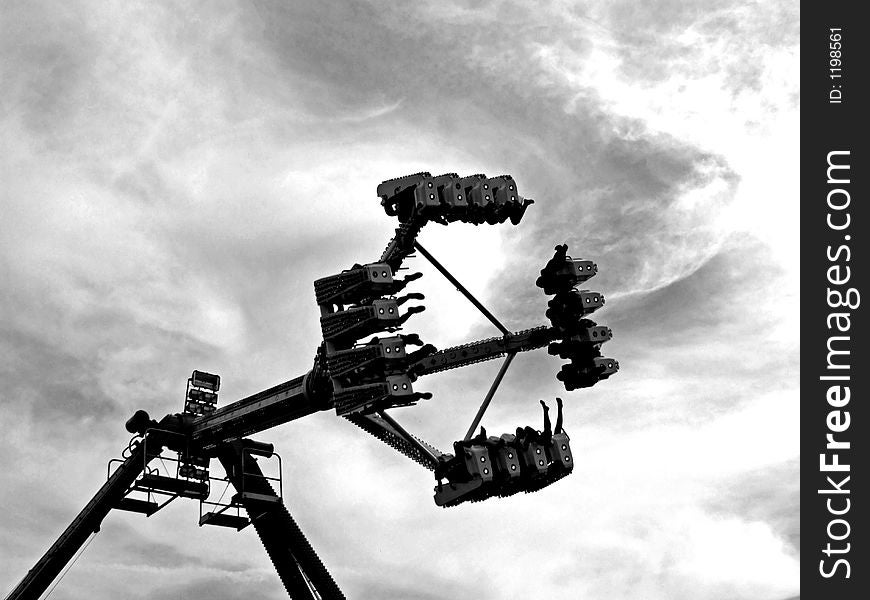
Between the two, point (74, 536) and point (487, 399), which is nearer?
point (487, 399)

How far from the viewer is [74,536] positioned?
38188 mm

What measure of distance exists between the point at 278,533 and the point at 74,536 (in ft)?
23.0

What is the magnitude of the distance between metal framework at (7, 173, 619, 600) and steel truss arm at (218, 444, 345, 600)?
0.13 ft

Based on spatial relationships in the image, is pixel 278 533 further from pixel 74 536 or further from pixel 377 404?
pixel 377 404

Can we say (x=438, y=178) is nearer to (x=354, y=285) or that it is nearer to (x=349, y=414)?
(x=354, y=285)

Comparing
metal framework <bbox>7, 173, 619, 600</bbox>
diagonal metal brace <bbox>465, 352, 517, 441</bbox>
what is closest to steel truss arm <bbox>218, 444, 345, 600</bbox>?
metal framework <bbox>7, 173, 619, 600</bbox>

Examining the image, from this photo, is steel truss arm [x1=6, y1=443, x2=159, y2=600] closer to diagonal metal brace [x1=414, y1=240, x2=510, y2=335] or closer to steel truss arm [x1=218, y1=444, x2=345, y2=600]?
steel truss arm [x1=218, y1=444, x2=345, y2=600]

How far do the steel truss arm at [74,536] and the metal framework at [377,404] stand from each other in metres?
0.04

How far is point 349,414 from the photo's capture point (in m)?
27.5

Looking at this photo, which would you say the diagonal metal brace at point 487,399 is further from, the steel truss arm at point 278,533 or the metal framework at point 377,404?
the steel truss arm at point 278,533

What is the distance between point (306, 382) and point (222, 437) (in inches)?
215

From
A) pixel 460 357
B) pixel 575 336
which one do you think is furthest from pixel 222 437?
pixel 575 336

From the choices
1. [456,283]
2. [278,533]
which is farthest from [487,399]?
[278,533]

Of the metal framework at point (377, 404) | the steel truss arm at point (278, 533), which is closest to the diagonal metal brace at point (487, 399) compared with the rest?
the metal framework at point (377, 404)
